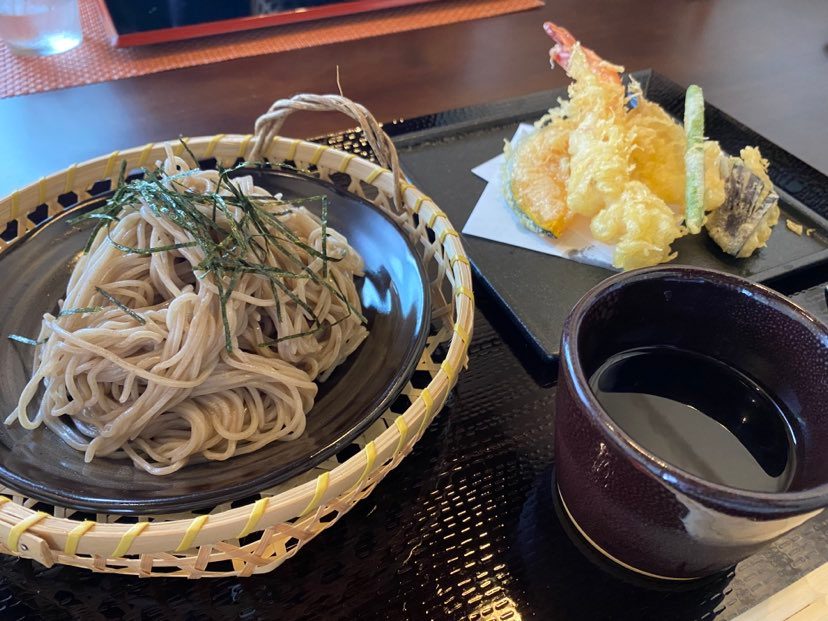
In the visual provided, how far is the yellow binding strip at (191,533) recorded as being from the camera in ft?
2.21

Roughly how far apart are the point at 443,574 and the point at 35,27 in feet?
7.27

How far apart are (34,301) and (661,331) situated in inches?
Result: 40.0

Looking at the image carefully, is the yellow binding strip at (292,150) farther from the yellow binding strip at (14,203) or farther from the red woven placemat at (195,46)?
the red woven placemat at (195,46)

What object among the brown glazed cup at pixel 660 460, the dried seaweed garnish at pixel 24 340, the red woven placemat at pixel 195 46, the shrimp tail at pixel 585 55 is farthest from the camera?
the red woven placemat at pixel 195 46

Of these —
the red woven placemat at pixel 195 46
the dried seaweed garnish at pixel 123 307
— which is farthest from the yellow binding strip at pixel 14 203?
the red woven placemat at pixel 195 46

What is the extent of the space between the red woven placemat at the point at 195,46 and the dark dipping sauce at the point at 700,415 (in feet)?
6.01

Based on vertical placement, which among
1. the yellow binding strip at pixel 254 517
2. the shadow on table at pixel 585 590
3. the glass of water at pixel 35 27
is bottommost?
the shadow on table at pixel 585 590

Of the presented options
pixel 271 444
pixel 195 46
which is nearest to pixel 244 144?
pixel 271 444

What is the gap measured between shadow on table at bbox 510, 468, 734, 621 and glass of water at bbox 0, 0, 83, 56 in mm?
2217

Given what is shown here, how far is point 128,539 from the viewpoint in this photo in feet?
2.20

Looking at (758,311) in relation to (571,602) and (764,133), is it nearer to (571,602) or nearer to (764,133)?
(571,602)

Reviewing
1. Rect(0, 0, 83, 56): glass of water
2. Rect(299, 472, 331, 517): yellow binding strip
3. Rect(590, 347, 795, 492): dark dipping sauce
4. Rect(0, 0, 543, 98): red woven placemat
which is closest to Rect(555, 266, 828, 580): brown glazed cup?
Rect(590, 347, 795, 492): dark dipping sauce

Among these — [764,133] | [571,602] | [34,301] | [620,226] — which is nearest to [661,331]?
[571,602]

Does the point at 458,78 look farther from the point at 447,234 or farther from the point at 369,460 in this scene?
the point at 369,460
